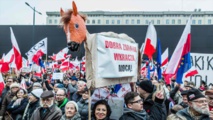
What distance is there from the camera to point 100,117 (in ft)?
12.4

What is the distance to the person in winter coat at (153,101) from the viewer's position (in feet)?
12.2

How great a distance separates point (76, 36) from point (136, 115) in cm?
115

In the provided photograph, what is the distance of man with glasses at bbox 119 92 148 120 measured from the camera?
358 centimetres

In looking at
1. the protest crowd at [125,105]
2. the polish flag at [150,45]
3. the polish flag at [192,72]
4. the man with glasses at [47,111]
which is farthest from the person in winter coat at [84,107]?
the polish flag at [192,72]

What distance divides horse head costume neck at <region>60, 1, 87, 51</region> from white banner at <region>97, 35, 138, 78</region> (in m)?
0.22

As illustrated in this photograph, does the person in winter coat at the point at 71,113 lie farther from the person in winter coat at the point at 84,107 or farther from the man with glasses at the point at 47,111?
the person in winter coat at the point at 84,107

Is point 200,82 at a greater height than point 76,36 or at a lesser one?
lesser

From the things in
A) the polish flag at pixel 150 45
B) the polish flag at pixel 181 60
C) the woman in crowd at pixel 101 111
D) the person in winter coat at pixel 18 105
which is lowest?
the person in winter coat at pixel 18 105

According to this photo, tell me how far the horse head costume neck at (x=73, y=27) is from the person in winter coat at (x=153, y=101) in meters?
1.16

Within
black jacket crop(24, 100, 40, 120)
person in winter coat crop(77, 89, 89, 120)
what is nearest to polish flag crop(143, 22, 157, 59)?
person in winter coat crop(77, 89, 89, 120)

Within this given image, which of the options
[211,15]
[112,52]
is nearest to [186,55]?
[112,52]

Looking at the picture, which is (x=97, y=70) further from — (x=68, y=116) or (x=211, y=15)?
(x=211, y=15)

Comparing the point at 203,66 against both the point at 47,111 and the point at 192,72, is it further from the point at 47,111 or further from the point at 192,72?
the point at 47,111

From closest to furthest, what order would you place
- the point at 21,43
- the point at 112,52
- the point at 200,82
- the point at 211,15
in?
the point at 112,52, the point at 200,82, the point at 21,43, the point at 211,15
